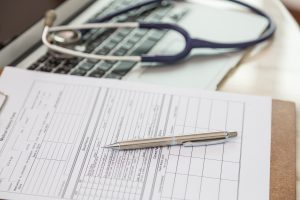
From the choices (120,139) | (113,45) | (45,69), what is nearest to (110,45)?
(113,45)

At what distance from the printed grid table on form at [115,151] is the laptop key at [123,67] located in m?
0.05

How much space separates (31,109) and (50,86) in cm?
5

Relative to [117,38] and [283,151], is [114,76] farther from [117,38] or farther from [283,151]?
[283,151]

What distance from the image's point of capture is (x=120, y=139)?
1.99 feet

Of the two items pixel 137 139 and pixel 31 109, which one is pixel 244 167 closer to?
pixel 137 139

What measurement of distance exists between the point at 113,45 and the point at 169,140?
0.77 ft

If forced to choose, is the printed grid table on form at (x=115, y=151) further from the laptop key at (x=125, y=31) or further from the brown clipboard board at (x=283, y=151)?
the laptop key at (x=125, y=31)

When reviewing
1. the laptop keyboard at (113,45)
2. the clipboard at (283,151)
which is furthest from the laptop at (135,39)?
the clipboard at (283,151)

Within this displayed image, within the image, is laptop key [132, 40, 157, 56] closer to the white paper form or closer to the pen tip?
the white paper form

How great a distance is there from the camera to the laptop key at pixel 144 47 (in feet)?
2.51

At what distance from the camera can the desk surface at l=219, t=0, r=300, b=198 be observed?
71cm

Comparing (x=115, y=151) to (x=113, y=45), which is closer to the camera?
(x=115, y=151)

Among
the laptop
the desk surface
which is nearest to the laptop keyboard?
the laptop

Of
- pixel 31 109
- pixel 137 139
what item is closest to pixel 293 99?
pixel 137 139
